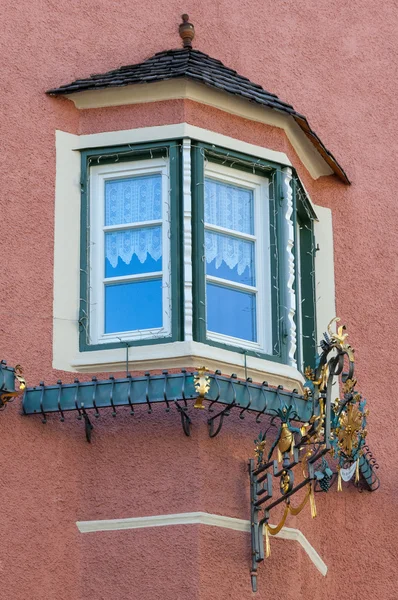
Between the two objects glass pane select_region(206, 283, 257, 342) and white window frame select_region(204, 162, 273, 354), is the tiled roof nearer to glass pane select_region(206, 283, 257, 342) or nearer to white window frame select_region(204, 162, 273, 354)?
white window frame select_region(204, 162, 273, 354)

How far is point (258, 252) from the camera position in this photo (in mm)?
13109

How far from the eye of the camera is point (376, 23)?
1533 cm

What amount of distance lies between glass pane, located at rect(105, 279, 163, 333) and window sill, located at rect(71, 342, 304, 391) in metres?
0.27

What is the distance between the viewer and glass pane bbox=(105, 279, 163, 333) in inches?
498

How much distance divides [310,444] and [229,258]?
1806mm

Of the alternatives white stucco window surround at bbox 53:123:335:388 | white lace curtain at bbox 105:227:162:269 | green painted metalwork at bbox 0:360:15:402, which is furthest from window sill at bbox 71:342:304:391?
white lace curtain at bbox 105:227:162:269

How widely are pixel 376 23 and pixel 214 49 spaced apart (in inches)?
70.8

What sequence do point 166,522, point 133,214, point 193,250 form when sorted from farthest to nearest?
1. point 133,214
2. point 193,250
3. point 166,522

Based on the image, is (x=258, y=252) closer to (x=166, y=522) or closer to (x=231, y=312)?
(x=231, y=312)

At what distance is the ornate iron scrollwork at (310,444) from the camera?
11617 mm

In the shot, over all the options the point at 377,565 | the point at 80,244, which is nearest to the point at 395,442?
the point at 377,565

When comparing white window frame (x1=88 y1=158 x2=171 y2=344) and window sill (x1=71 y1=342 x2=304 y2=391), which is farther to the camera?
white window frame (x1=88 y1=158 x2=171 y2=344)

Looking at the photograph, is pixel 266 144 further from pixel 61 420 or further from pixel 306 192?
pixel 61 420

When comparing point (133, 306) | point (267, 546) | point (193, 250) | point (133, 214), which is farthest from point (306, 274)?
point (267, 546)
